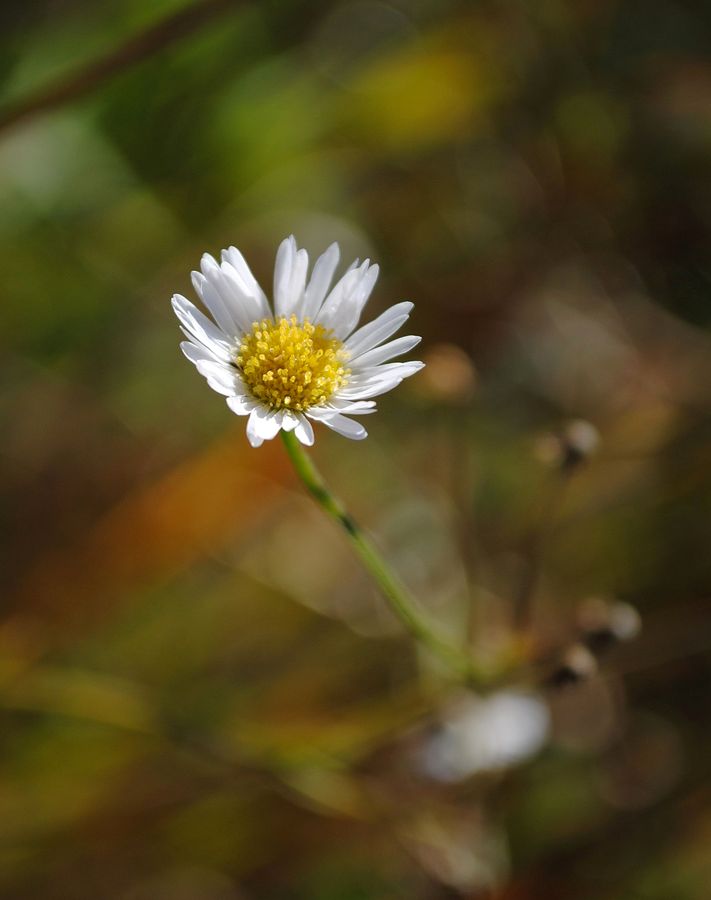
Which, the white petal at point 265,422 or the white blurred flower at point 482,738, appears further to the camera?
the white blurred flower at point 482,738

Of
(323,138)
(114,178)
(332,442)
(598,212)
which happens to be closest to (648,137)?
(598,212)

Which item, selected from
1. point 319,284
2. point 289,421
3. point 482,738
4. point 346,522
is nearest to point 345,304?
point 319,284

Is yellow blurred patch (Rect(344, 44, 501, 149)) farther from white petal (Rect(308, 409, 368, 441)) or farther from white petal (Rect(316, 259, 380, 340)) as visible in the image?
white petal (Rect(308, 409, 368, 441))

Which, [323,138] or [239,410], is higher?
[323,138]

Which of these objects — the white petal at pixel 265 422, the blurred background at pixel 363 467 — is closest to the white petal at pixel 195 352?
the white petal at pixel 265 422

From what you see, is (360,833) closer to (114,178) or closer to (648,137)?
(114,178)

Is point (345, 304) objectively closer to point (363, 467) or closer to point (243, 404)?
point (243, 404)

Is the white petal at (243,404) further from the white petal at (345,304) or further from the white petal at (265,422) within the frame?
the white petal at (345,304)
